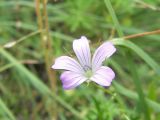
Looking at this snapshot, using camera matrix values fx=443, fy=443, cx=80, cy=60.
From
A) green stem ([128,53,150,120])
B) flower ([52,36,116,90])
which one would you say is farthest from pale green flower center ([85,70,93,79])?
green stem ([128,53,150,120])

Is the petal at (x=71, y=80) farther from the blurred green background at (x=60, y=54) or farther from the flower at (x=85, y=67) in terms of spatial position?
the blurred green background at (x=60, y=54)

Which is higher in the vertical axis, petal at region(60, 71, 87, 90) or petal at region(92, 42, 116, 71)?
petal at region(92, 42, 116, 71)

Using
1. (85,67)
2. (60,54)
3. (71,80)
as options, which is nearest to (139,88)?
(85,67)

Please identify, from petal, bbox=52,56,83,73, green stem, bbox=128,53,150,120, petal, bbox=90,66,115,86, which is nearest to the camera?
petal, bbox=90,66,115,86

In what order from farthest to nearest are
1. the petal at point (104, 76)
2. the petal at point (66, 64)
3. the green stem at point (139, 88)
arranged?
the green stem at point (139, 88)
the petal at point (66, 64)
the petal at point (104, 76)

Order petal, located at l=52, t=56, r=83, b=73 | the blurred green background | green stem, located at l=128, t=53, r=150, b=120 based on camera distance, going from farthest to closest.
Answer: the blurred green background < green stem, located at l=128, t=53, r=150, b=120 < petal, located at l=52, t=56, r=83, b=73

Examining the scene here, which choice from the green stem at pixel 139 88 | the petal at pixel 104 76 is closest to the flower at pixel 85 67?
the petal at pixel 104 76

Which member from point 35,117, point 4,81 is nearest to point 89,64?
point 35,117

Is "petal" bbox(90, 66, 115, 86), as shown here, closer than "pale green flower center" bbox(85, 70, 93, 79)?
Yes

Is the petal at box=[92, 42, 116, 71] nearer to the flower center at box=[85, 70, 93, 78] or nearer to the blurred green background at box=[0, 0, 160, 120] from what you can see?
the flower center at box=[85, 70, 93, 78]
